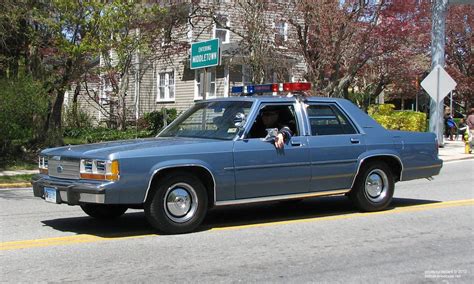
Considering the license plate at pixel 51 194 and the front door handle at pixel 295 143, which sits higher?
the front door handle at pixel 295 143

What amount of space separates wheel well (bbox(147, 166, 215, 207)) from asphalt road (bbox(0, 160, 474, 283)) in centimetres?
51

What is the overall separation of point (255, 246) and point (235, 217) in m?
1.88

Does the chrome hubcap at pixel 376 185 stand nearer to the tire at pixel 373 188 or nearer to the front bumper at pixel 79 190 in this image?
the tire at pixel 373 188

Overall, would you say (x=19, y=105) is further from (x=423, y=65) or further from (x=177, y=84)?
(x=423, y=65)

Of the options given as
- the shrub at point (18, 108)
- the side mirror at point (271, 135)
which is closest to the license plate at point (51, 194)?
the side mirror at point (271, 135)

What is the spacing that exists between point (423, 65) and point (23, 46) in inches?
938

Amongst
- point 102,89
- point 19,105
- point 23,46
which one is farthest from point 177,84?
point 19,105

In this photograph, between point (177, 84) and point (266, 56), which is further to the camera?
point (177, 84)

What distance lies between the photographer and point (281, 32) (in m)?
21.5

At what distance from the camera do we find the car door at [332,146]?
7879 millimetres

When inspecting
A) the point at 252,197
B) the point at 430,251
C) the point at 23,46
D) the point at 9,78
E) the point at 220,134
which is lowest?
the point at 430,251

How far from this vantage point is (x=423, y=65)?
1318 inches

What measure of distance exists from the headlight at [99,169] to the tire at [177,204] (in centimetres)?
58

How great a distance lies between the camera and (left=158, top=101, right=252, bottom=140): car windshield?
7.54m
